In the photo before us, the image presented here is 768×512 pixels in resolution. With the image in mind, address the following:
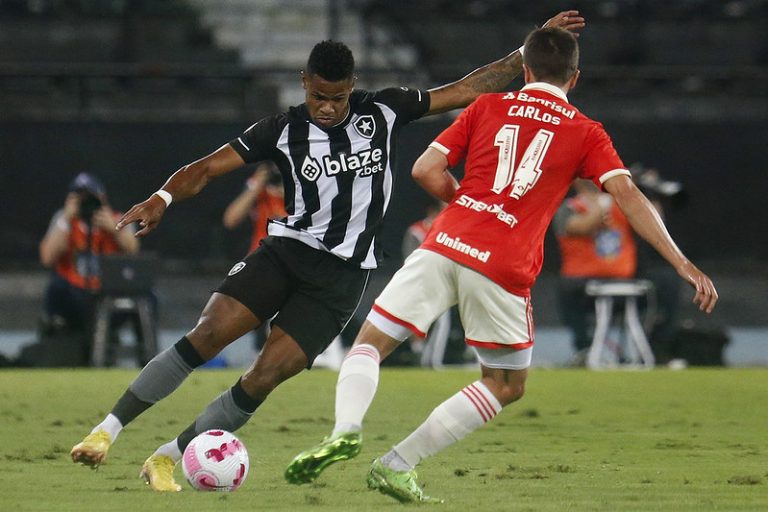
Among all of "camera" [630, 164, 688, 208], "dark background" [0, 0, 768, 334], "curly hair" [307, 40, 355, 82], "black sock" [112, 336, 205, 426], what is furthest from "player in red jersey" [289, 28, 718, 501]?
"dark background" [0, 0, 768, 334]

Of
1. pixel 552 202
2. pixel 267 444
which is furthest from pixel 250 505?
pixel 267 444

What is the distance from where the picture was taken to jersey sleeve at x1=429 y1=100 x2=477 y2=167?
5664 millimetres

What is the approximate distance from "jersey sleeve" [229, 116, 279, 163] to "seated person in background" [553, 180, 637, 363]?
8023 millimetres

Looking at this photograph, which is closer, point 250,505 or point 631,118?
point 250,505

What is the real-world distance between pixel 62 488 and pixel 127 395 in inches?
19.0

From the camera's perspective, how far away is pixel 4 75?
15758mm

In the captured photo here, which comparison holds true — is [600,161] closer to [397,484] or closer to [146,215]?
[397,484]

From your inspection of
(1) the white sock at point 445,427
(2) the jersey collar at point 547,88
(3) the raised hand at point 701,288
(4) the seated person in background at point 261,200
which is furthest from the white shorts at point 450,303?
(4) the seated person in background at point 261,200

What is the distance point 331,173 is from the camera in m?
6.16

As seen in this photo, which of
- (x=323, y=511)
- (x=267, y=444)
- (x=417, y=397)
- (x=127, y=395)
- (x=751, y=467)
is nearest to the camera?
(x=323, y=511)

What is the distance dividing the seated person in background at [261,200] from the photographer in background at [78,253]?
3.69 ft

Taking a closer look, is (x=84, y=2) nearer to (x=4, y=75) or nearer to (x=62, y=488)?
(x=4, y=75)

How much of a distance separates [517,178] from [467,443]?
276cm

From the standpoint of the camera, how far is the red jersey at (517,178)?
5520 millimetres
